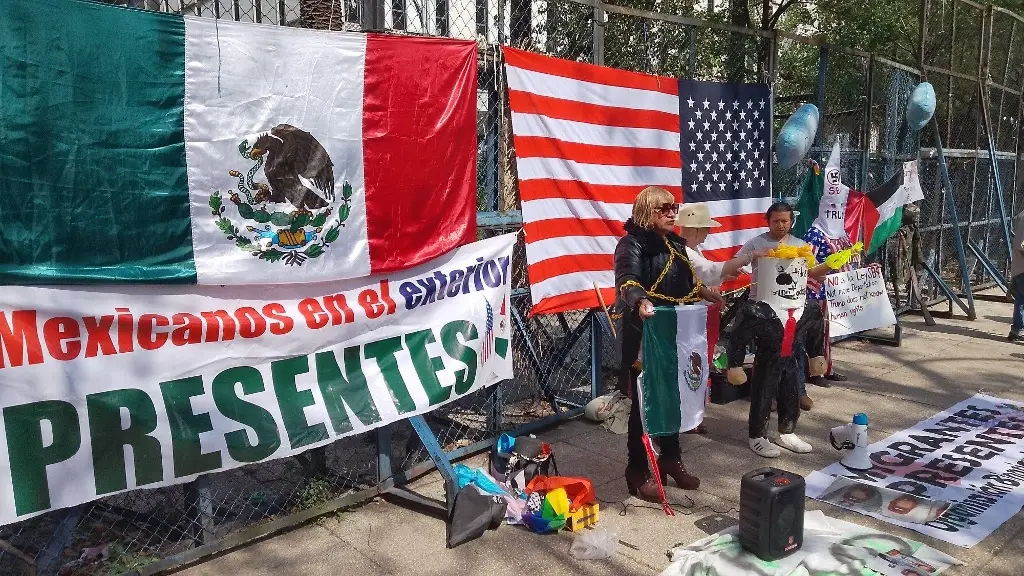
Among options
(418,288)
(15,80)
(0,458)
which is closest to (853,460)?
(418,288)

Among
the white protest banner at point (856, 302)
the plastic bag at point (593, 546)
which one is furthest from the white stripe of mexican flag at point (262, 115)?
the white protest banner at point (856, 302)

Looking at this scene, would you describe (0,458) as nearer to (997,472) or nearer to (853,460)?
(853,460)

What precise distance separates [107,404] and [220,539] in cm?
106

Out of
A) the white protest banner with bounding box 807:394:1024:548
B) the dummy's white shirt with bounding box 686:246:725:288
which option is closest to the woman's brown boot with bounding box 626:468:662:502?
the white protest banner with bounding box 807:394:1024:548

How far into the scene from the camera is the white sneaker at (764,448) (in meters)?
5.32

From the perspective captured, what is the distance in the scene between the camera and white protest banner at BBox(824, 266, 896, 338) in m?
7.40

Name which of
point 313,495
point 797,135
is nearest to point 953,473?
point 797,135

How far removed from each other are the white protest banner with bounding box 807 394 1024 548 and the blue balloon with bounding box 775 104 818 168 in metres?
2.65

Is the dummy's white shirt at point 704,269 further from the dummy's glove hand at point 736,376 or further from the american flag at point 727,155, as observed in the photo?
the american flag at point 727,155

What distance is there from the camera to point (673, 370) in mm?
4539

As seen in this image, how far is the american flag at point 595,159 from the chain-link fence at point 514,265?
0.75 feet

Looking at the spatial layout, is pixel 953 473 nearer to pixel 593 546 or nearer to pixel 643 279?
pixel 643 279

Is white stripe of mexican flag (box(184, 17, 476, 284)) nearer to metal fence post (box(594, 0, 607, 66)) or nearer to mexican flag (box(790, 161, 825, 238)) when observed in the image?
metal fence post (box(594, 0, 607, 66))

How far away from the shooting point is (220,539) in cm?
406
